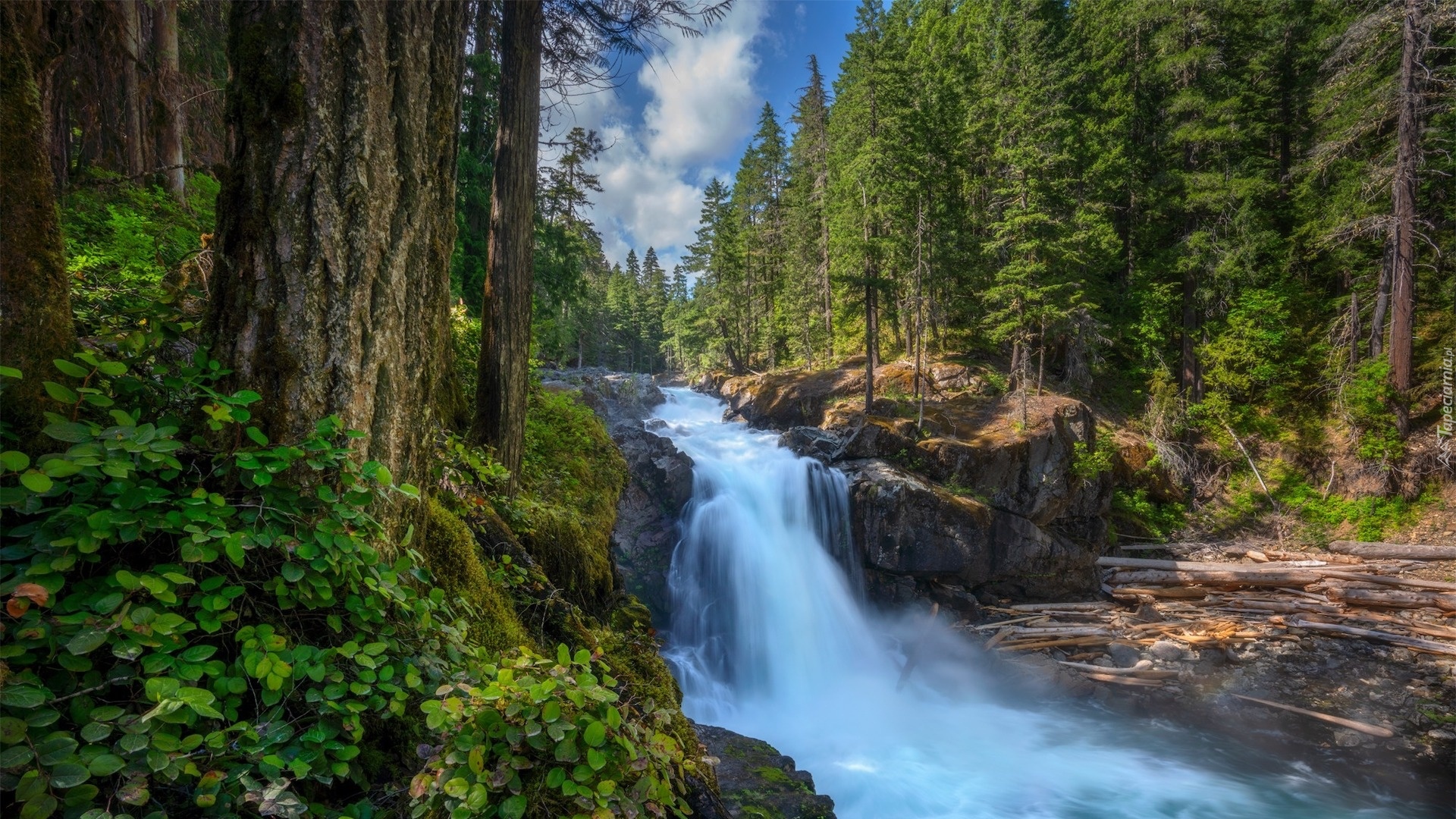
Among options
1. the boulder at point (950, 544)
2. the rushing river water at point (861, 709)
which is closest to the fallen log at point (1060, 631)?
the boulder at point (950, 544)

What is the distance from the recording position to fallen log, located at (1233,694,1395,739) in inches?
317

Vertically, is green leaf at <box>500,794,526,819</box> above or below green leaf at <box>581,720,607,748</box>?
below

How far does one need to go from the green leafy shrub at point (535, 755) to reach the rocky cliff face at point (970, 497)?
11.7 meters

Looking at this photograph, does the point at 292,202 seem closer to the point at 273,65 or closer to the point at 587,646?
the point at 273,65

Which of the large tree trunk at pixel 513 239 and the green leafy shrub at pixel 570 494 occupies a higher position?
the large tree trunk at pixel 513 239

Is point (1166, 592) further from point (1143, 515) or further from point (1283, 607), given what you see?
point (1143, 515)

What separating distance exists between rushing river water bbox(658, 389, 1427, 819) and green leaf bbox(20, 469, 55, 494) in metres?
8.09

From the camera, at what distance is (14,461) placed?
1.23 metres

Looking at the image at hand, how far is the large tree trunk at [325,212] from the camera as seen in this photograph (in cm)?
193

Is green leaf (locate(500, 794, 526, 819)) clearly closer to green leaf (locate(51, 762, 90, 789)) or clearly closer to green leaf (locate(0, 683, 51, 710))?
green leaf (locate(51, 762, 90, 789))

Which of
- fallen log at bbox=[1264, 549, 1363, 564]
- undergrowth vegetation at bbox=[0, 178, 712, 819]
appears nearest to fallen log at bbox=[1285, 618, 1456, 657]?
fallen log at bbox=[1264, 549, 1363, 564]

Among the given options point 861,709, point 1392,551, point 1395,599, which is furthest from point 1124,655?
point 1392,551

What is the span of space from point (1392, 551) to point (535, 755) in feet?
65.7

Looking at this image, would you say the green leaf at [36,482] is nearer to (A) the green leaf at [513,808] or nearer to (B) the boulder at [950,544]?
(A) the green leaf at [513,808]
